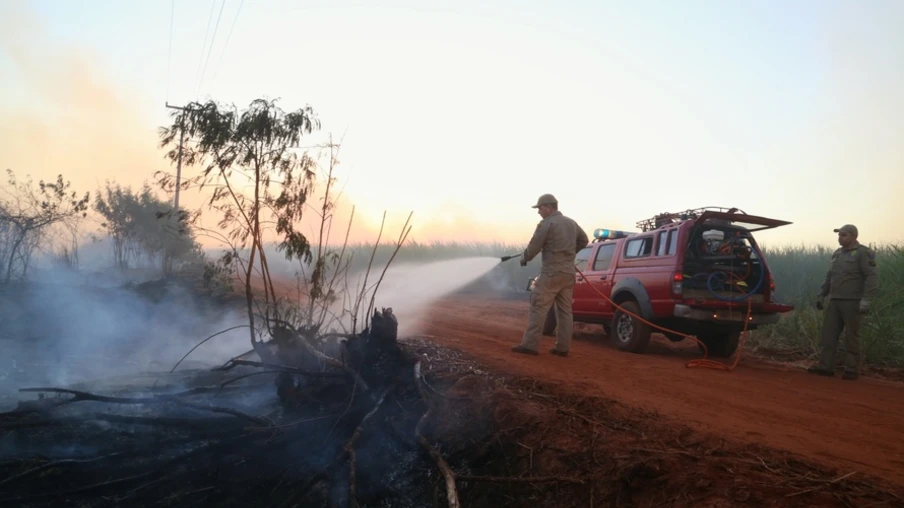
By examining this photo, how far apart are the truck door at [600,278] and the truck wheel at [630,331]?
14.9 inches

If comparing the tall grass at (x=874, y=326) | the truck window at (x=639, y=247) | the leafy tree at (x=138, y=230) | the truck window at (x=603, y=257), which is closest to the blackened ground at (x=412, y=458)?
the truck window at (x=639, y=247)

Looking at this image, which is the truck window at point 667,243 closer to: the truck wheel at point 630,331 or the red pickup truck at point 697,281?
the red pickup truck at point 697,281

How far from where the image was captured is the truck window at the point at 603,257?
34.2 feet

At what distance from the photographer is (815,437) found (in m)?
4.59

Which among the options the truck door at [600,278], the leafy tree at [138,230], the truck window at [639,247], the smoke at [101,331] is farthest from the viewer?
the leafy tree at [138,230]

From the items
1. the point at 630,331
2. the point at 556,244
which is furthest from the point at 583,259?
the point at 556,244

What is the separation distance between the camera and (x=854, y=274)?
7.88 meters

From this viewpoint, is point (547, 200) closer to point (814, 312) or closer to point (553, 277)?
point (553, 277)

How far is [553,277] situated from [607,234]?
2.92 meters

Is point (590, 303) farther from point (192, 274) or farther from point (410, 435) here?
point (192, 274)

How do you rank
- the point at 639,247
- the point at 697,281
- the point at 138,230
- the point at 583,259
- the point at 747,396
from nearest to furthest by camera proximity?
the point at 747,396 → the point at 697,281 → the point at 639,247 → the point at 583,259 → the point at 138,230

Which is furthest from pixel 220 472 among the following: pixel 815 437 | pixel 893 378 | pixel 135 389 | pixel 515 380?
pixel 893 378

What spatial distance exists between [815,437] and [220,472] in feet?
15.9

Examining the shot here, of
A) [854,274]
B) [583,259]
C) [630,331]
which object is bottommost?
[630,331]
